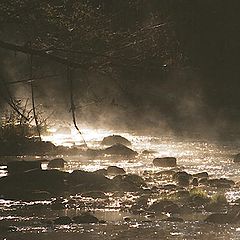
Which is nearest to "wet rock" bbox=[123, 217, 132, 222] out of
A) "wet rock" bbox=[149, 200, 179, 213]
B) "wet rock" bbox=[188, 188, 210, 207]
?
"wet rock" bbox=[149, 200, 179, 213]

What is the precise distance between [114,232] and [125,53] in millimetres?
3189

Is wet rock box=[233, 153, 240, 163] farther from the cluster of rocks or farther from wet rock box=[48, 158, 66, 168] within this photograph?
wet rock box=[48, 158, 66, 168]

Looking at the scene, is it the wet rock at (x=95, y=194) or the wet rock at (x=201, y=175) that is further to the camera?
the wet rock at (x=201, y=175)

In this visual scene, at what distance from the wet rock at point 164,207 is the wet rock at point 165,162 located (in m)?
6.47

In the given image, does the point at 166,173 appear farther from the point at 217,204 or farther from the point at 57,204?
the point at 57,204

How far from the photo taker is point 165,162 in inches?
931

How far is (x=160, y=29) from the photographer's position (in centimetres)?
1472

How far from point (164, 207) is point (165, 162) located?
687cm

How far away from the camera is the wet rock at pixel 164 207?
16672 millimetres

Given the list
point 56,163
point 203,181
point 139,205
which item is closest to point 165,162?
point 56,163

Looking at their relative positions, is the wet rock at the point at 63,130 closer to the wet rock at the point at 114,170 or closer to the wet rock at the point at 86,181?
the wet rock at the point at 114,170

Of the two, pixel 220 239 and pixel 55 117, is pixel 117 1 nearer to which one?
pixel 220 239

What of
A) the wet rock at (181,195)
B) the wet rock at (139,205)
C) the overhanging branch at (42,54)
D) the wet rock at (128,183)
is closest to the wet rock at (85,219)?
the wet rock at (139,205)

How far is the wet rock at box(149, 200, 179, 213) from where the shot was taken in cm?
1667
